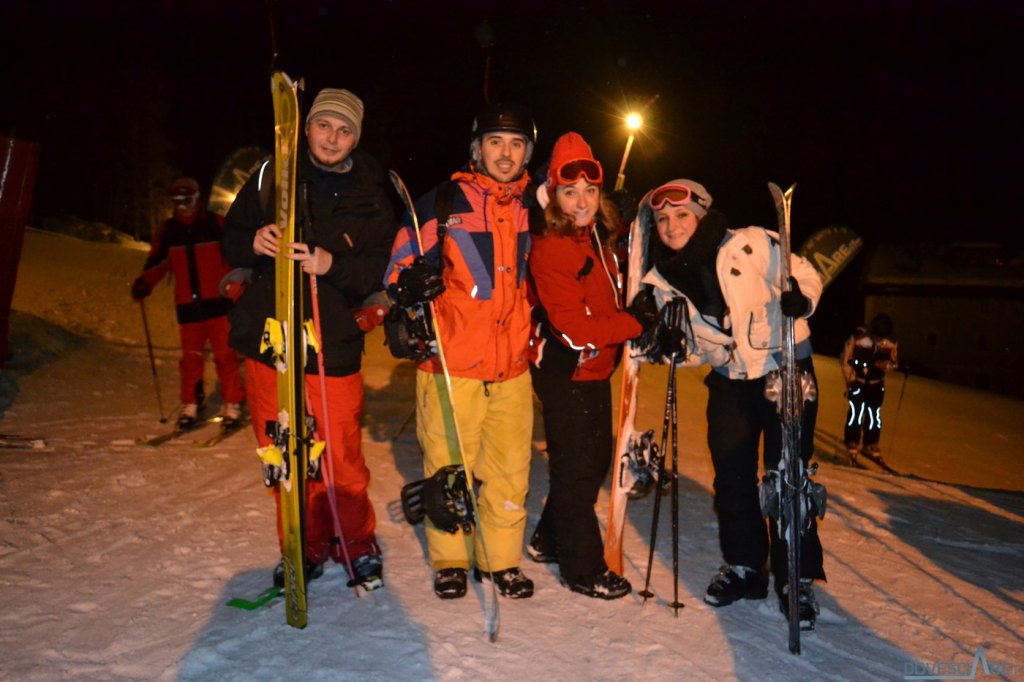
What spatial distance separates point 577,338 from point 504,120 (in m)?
1.09

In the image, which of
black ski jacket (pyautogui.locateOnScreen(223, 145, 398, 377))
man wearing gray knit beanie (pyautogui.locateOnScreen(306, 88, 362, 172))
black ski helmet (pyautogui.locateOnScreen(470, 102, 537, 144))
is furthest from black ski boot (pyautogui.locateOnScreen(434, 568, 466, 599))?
black ski helmet (pyautogui.locateOnScreen(470, 102, 537, 144))

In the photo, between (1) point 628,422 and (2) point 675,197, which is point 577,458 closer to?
(1) point 628,422

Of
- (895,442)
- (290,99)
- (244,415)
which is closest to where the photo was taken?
(290,99)

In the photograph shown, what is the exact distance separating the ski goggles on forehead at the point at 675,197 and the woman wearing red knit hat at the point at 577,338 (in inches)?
8.8

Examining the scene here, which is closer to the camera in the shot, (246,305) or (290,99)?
(290,99)

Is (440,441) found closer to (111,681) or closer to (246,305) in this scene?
(246,305)

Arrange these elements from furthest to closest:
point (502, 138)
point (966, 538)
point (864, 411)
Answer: point (864, 411)
point (966, 538)
point (502, 138)

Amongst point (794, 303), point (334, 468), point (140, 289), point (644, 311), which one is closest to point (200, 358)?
point (140, 289)

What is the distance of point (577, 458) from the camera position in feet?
10.9

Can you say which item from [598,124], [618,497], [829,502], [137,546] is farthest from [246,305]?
[598,124]

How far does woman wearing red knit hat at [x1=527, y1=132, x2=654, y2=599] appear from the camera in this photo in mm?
3166

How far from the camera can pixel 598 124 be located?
99.5 ft

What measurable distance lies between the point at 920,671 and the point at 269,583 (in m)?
3.05

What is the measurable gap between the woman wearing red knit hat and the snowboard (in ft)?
0.52
